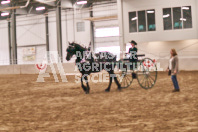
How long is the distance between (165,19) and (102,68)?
17.2 m

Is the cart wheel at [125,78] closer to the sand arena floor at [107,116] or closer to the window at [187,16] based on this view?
the sand arena floor at [107,116]

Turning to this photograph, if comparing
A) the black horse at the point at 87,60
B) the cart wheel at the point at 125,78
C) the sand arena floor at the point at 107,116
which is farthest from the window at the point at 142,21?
the sand arena floor at the point at 107,116

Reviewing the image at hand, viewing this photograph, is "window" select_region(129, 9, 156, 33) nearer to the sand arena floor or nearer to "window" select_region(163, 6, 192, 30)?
"window" select_region(163, 6, 192, 30)

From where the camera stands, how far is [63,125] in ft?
18.7

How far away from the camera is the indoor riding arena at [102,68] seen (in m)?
6.27

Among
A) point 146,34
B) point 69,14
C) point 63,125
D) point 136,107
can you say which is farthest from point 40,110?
point 69,14

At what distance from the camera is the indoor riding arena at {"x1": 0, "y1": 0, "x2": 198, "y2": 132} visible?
6.27m

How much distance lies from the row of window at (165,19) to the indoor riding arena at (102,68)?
0.31ft

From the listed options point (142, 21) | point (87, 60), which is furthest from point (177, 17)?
point (87, 60)

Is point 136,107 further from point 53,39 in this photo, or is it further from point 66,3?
point 53,39

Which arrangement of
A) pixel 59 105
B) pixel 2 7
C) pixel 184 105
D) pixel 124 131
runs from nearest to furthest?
1. pixel 124 131
2. pixel 184 105
3. pixel 59 105
4. pixel 2 7

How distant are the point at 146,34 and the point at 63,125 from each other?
22.2 meters

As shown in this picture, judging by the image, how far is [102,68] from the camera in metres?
11.0

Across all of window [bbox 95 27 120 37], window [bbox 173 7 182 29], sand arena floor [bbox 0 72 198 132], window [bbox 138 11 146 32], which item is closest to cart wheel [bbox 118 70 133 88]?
sand arena floor [bbox 0 72 198 132]
